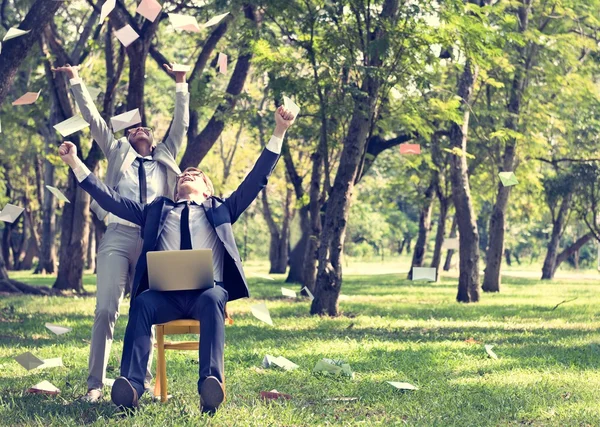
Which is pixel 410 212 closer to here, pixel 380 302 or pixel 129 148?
pixel 380 302

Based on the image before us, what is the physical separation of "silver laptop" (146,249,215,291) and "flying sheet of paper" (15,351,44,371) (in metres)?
2.13

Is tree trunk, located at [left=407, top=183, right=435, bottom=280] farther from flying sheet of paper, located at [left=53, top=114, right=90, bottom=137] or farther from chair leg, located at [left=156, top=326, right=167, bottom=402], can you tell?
chair leg, located at [left=156, top=326, right=167, bottom=402]

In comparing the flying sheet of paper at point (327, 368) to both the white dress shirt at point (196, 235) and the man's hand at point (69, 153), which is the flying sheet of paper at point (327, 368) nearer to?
the white dress shirt at point (196, 235)

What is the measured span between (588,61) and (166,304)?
20151mm

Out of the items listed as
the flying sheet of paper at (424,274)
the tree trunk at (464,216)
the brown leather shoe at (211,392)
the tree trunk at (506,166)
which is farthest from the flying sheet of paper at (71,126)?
the tree trunk at (506,166)

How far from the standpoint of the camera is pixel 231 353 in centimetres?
954

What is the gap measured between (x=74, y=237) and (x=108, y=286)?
14.2m

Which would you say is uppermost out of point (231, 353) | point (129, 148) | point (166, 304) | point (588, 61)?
point (588, 61)

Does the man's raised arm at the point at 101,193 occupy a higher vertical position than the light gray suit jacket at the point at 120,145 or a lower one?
lower

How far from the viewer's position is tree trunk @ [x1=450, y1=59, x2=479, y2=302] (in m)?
18.8

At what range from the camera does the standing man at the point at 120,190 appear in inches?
261

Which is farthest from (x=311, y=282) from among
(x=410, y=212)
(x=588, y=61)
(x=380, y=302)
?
(x=410, y=212)

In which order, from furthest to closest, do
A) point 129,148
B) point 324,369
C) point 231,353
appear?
1. point 231,353
2. point 324,369
3. point 129,148

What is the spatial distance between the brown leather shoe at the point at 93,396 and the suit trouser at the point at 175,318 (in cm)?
61
